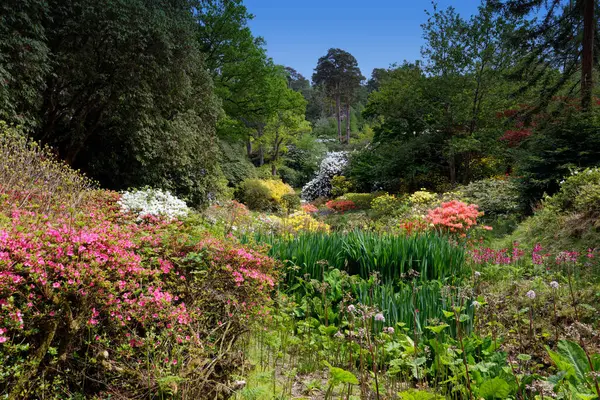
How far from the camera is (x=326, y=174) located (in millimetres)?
21656

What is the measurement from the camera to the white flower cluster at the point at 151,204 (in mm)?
A: 6973

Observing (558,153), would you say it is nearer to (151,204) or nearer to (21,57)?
(151,204)

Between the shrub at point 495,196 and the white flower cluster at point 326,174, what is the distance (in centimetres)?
973

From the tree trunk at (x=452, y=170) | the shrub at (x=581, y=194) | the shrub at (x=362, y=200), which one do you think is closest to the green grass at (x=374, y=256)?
the shrub at (x=581, y=194)

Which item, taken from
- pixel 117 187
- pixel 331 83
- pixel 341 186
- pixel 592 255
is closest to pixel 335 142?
pixel 331 83

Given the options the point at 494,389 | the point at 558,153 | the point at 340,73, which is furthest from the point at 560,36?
the point at 340,73

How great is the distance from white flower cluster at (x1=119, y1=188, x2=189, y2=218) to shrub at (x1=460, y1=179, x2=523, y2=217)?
317 inches

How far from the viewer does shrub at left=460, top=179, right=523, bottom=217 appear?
9.71 metres

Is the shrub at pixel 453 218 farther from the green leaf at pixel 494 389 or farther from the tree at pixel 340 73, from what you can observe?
the tree at pixel 340 73

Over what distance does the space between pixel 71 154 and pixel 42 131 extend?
78cm

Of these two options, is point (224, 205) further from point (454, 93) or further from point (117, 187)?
point (454, 93)

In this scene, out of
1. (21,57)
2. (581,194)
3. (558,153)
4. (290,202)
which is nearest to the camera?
(581,194)

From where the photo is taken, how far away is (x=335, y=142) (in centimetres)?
3719

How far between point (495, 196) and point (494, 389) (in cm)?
1013
